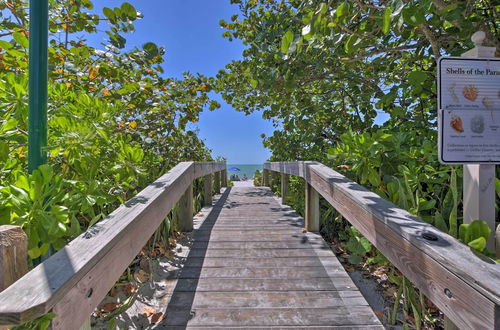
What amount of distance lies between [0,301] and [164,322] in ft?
3.44

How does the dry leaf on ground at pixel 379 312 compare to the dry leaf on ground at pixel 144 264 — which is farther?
the dry leaf on ground at pixel 144 264

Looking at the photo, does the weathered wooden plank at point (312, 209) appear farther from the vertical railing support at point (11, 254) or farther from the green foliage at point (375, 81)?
the vertical railing support at point (11, 254)

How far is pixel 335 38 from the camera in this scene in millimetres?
1792

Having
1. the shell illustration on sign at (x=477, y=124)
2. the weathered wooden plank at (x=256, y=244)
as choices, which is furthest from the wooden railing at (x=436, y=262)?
the weathered wooden plank at (x=256, y=244)

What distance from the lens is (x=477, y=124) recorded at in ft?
3.63

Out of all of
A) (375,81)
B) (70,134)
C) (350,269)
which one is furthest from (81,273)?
(375,81)

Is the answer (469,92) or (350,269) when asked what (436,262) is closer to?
(469,92)

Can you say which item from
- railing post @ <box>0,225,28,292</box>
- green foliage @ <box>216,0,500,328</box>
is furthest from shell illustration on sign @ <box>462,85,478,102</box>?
railing post @ <box>0,225,28,292</box>

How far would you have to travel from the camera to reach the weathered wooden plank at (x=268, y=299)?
5.49 ft

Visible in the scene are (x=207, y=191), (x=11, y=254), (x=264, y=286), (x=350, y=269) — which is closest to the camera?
(x=11, y=254)

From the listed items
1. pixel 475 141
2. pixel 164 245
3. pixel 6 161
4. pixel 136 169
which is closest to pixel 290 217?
pixel 164 245

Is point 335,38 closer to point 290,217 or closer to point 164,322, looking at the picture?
point 164,322

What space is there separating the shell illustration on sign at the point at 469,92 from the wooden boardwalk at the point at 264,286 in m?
1.25

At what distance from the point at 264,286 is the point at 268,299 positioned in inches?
5.8
